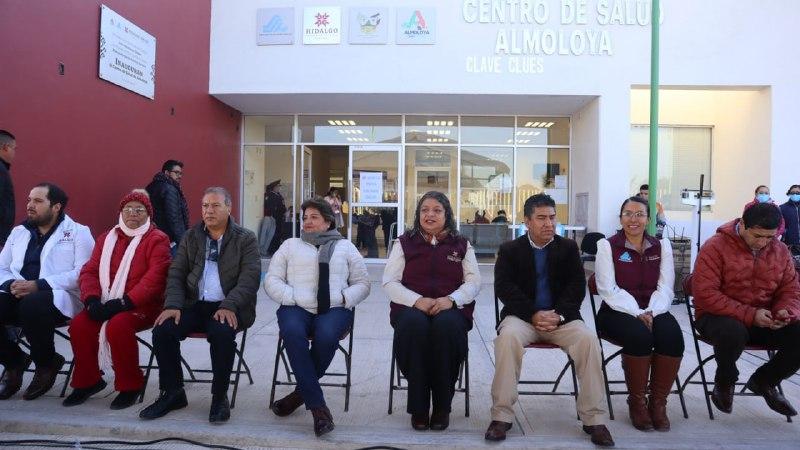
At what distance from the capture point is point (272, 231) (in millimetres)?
12062

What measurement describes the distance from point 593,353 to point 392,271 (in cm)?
131

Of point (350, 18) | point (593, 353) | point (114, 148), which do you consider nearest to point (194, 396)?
point (593, 353)

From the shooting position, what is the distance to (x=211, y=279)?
3.94m

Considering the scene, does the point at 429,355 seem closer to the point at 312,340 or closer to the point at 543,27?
the point at 312,340

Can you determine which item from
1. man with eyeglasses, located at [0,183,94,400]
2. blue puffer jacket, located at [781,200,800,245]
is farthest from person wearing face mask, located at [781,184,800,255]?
man with eyeglasses, located at [0,183,94,400]

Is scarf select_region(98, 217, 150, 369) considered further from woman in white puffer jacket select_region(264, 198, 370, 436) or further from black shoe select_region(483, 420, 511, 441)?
black shoe select_region(483, 420, 511, 441)

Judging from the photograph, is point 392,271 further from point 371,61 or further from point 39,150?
point 371,61

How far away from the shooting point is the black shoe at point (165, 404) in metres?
3.55

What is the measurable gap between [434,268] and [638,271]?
1316 mm

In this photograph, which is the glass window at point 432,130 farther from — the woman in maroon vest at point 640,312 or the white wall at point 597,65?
the woman in maroon vest at point 640,312

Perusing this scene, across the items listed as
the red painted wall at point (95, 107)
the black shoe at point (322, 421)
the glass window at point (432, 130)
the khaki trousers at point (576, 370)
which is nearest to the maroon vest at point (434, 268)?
the khaki trousers at point (576, 370)

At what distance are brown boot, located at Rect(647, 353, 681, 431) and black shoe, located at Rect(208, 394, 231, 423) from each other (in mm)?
2555

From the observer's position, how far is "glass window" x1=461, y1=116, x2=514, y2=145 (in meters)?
11.8

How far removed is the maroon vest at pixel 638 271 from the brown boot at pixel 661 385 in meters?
0.39
